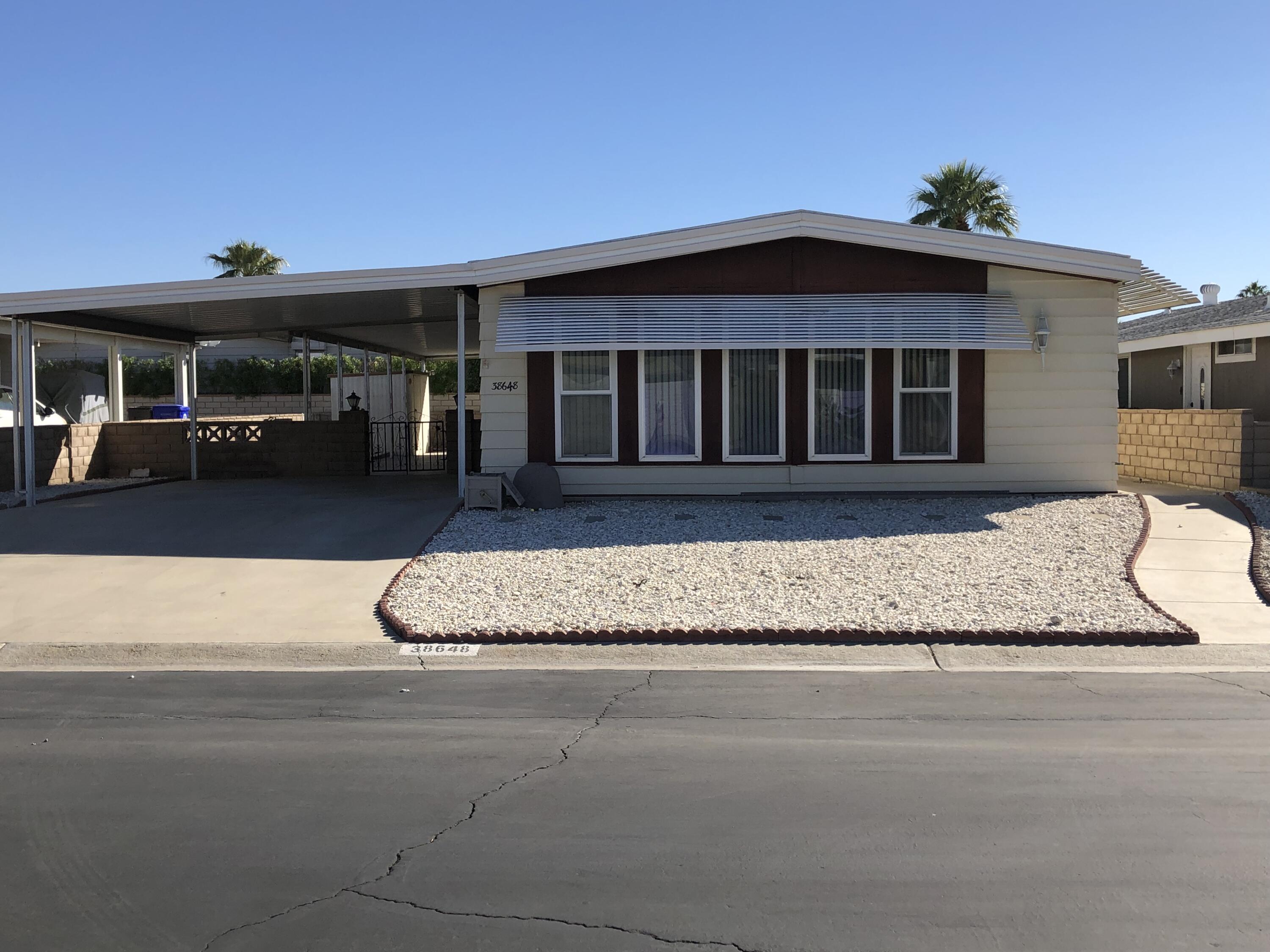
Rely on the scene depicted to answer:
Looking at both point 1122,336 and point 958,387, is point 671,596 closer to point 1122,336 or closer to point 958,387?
point 958,387

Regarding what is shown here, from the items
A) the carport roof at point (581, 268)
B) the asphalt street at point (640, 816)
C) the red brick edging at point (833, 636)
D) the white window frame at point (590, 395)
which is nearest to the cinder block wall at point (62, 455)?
the carport roof at point (581, 268)

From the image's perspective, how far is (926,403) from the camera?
47.0 feet

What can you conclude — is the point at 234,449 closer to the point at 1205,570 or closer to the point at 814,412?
the point at 814,412

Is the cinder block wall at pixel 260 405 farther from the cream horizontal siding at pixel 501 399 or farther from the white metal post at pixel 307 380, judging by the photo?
the cream horizontal siding at pixel 501 399

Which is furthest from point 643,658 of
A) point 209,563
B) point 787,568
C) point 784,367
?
point 784,367

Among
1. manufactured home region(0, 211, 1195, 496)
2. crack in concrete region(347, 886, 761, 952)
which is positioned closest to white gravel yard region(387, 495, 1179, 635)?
manufactured home region(0, 211, 1195, 496)

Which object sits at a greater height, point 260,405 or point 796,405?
point 260,405

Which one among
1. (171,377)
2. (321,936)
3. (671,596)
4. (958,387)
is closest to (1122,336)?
(958,387)

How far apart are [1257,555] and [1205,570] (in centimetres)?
84

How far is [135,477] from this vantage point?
1947 cm

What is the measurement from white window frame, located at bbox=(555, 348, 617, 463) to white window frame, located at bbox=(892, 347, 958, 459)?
3.71 meters

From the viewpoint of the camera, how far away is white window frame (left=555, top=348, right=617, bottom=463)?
46.6 feet

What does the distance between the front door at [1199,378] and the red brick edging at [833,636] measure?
1305 centimetres

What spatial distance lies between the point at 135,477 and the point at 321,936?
58.3ft
